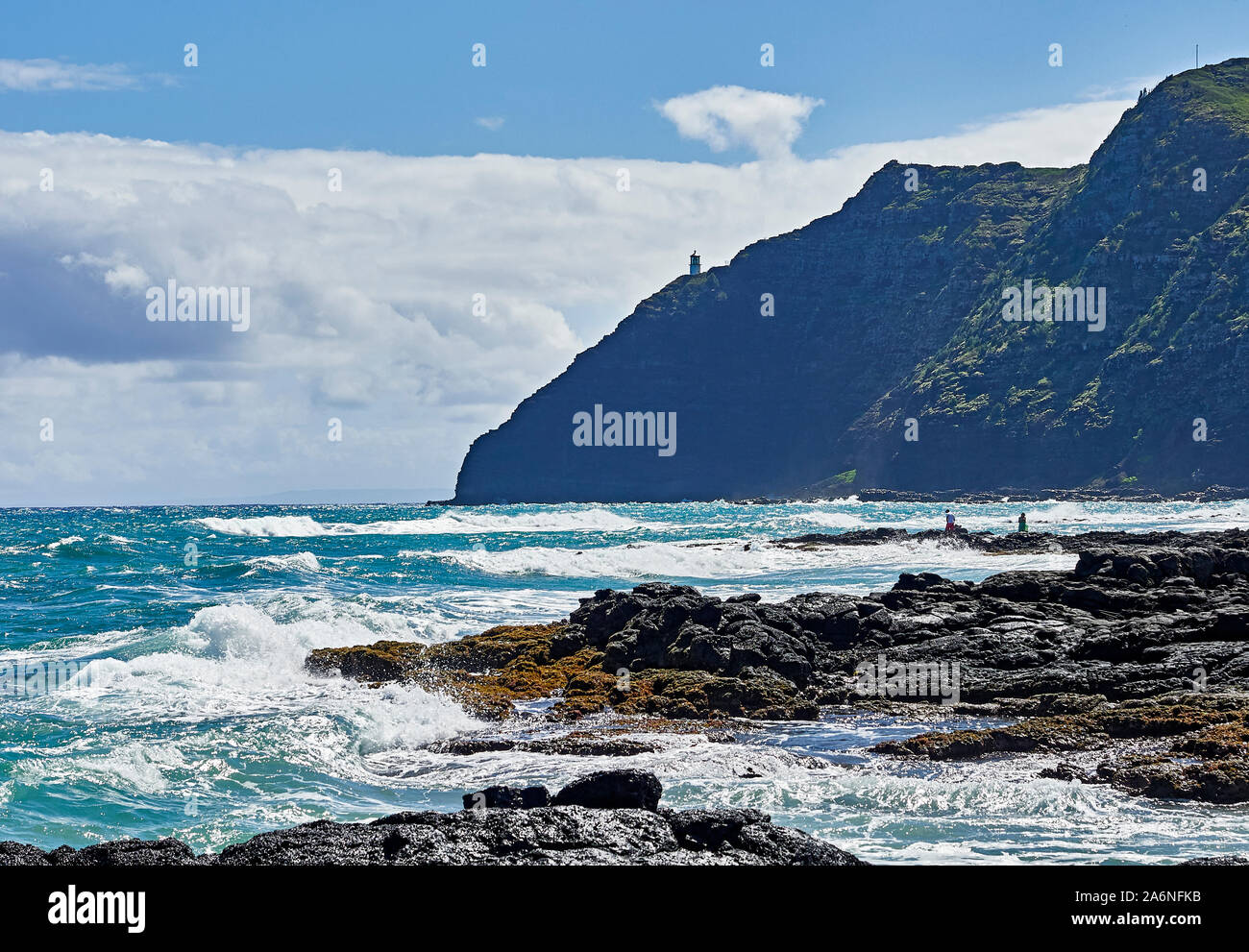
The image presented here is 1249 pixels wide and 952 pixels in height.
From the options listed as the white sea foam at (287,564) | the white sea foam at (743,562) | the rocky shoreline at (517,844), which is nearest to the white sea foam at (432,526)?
the white sea foam at (743,562)

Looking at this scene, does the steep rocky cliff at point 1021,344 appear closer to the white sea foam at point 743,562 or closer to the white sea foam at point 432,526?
the white sea foam at point 432,526

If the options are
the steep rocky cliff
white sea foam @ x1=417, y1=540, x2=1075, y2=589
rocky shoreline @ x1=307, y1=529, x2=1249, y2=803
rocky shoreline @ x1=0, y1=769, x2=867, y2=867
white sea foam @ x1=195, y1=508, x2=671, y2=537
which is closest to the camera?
rocky shoreline @ x1=0, y1=769, x2=867, y2=867

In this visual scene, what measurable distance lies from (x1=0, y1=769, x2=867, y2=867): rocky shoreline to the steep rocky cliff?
13456 centimetres

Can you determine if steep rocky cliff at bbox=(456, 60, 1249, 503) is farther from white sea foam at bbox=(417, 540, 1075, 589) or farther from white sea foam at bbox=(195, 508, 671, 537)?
white sea foam at bbox=(417, 540, 1075, 589)

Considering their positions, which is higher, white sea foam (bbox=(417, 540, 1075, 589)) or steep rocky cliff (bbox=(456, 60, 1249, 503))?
steep rocky cliff (bbox=(456, 60, 1249, 503))

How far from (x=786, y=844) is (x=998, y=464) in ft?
501

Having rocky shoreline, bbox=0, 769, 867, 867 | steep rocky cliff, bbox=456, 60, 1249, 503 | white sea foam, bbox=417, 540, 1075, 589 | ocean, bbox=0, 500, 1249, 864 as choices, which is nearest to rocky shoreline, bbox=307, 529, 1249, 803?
ocean, bbox=0, 500, 1249, 864

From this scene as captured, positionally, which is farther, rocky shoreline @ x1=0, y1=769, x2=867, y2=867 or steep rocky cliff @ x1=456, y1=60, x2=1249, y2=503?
steep rocky cliff @ x1=456, y1=60, x2=1249, y2=503

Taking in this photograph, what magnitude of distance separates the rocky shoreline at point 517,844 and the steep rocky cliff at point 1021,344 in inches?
5298

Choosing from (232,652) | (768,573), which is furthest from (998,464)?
(232,652)

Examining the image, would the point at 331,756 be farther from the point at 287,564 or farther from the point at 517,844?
the point at 287,564

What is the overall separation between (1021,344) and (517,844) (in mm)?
161629

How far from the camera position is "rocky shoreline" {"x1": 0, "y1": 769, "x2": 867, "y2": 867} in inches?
287
